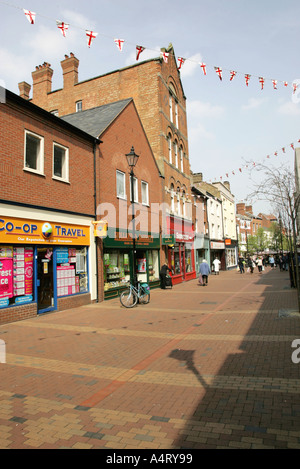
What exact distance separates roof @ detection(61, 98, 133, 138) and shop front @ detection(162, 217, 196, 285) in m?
8.18

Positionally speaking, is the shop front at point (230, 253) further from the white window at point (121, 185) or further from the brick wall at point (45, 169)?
the brick wall at point (45, 169)

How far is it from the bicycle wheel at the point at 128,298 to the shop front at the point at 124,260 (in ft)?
3.25

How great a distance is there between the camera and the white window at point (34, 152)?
10.2 meters

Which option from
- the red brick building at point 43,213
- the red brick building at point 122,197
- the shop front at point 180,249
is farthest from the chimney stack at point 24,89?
the red brick building at point 43,213

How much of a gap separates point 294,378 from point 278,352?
48.8 inches

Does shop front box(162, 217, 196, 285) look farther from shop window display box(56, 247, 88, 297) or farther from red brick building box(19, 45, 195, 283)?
shop window display box(56, 247, 88, 297)

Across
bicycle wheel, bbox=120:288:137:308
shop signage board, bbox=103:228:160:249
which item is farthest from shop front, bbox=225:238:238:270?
bicycle wheel, bbox=120:288:137:308

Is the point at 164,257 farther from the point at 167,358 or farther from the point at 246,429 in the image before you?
the point at 246,429

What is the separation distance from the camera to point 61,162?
1197cm

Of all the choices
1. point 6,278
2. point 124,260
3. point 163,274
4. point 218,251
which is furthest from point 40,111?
point 218,251

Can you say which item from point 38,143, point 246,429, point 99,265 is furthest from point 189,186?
point 246,429

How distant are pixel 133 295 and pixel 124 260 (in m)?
3.82

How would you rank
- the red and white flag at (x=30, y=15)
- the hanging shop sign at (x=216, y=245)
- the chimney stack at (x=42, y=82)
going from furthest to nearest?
1. the hanging shop sign at (x=216, y=245)
2. the chimney stack at (x=42, y=82)
3. the red and white flag at (x=30, y=15)

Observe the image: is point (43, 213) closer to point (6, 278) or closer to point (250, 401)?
point (6, 278)
